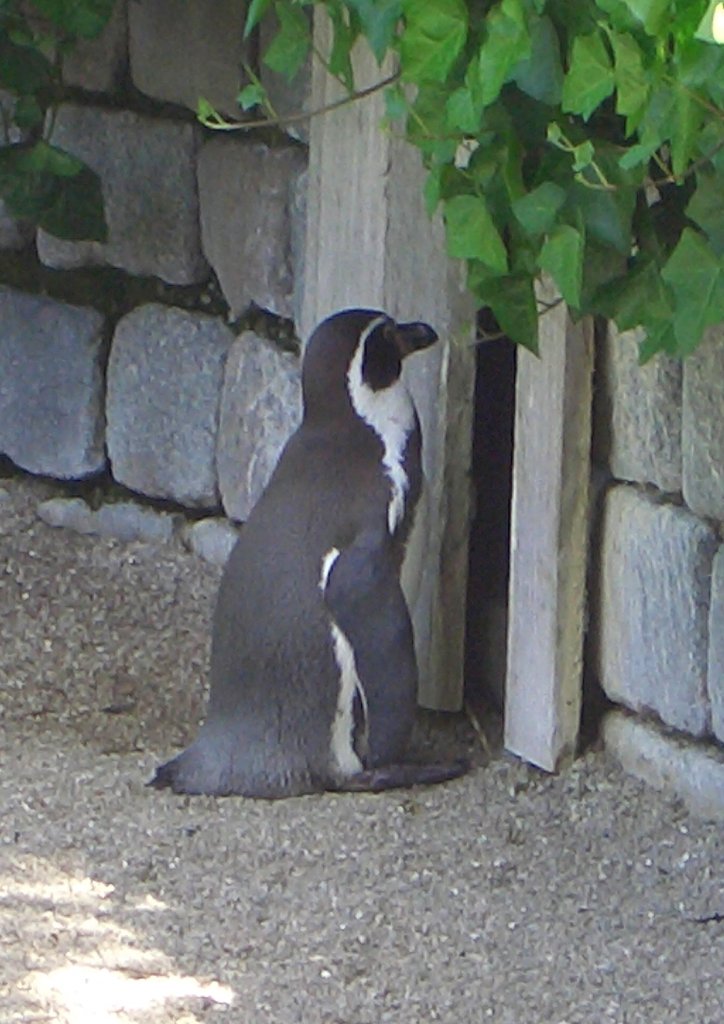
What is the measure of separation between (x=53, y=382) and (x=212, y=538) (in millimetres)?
613

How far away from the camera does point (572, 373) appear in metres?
3.57

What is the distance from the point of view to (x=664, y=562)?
3482 millimetres

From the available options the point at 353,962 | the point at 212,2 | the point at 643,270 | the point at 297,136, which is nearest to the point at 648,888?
the point at 353,962

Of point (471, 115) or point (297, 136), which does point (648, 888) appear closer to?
point (471, 115)

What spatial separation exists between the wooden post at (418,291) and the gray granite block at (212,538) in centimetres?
80

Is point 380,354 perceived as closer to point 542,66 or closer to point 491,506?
point 491,506

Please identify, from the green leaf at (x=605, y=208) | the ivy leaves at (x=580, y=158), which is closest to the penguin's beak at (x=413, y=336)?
the ivy leaves at (x=580, y=158)

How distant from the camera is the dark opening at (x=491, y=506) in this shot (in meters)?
4.13

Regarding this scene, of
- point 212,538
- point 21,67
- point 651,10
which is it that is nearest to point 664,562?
point 212,538

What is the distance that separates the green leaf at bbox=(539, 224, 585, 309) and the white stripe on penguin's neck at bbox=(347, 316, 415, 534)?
119 centimetres

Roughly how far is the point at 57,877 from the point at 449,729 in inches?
40.8

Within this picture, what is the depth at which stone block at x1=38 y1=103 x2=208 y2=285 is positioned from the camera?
4.71 m

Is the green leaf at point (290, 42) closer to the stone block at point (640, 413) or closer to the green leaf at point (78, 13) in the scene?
the stone block at point (640, 413)

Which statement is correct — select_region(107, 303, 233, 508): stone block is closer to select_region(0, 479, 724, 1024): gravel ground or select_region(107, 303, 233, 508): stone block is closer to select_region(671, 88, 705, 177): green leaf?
select_region(0, 479, 724, 1024): gravel ground
